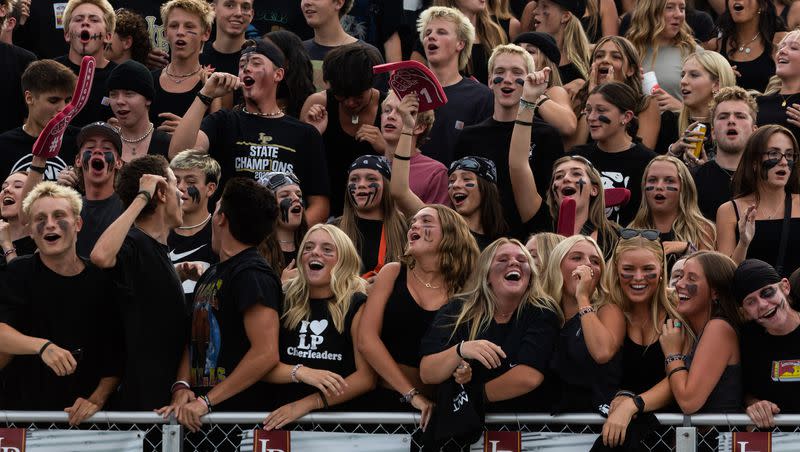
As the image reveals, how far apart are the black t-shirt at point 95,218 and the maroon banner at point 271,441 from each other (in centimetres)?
172

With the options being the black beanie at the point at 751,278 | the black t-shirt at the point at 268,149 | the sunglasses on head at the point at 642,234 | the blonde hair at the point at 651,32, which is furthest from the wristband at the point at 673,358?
the blonde hair at the point at 651,32

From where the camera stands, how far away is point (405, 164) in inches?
350

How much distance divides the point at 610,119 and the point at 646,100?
0.83 meters

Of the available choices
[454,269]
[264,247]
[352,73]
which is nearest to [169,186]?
[264,247]

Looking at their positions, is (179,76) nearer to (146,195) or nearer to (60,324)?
(146,195)

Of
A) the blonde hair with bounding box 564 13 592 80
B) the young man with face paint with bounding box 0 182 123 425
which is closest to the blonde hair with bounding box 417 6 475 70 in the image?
the blonde hair with bounding box 564 13 592 80

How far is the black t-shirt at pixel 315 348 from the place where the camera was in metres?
7.66

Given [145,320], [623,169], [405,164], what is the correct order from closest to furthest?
[145,320]
[405,164]
[623,169]

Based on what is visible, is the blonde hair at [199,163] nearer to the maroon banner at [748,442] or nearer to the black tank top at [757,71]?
the maroon banner at [748,442]

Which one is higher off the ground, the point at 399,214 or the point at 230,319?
the point at 399,214

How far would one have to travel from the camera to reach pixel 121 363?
303 inches

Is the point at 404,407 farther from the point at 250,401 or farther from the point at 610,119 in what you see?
the point at 610,119

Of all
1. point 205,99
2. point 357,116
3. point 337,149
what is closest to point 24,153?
point 205,99

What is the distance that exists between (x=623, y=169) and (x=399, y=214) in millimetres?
1570
